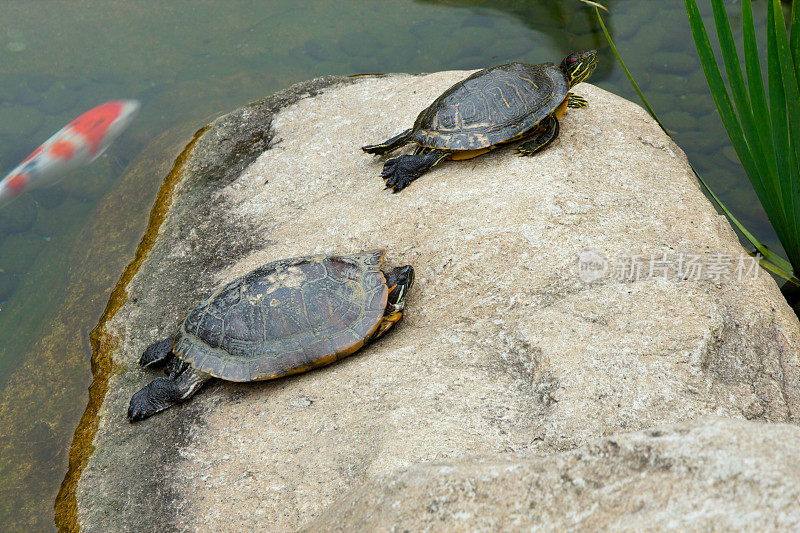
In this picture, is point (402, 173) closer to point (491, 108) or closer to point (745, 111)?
point (491, 108)

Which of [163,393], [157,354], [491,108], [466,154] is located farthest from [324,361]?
[491,108]

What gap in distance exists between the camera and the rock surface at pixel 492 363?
1.96m

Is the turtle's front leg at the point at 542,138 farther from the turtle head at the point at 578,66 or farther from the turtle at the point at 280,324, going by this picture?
the turtle at the point at 280,324

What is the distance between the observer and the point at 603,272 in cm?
357

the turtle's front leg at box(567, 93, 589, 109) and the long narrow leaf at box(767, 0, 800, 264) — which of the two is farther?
the turtle's front leg at box(567, 93, 589, 109)

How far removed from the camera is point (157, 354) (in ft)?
13.1

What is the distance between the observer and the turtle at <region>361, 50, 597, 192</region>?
4.61m

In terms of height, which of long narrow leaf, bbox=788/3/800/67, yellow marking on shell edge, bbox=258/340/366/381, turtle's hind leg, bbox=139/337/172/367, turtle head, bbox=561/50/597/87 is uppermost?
long narrow leaf, bbox=788/3/800/67

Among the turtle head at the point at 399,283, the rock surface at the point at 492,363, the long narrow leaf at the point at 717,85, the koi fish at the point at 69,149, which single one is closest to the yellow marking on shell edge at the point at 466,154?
the rock surface at the point at 492,363

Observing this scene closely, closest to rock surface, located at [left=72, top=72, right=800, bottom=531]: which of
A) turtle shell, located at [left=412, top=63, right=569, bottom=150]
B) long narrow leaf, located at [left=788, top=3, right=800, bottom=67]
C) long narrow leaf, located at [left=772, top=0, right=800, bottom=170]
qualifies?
turtle shell, located at [left=412, top=63, right=569, bottom=150]

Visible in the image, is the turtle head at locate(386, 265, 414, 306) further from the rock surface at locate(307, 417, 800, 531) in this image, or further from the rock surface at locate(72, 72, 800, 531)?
the rock surface at locate(307, 417, 800, 531)

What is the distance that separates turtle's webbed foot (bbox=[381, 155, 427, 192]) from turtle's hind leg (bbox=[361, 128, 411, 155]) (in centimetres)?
27

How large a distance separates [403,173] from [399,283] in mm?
1287

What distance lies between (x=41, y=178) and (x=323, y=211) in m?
4.00
